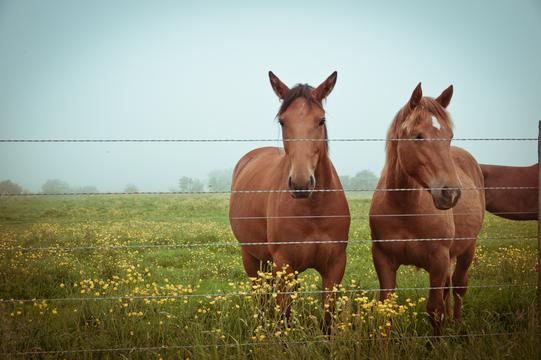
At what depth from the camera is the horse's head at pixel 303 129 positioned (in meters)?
3.08

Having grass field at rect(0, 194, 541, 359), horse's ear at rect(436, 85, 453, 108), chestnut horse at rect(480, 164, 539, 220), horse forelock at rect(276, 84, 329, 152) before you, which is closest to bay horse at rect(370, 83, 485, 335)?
horse's ear at rect(436, 85, 453, 108)

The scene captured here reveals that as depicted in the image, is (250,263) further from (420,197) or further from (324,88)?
(324,88)

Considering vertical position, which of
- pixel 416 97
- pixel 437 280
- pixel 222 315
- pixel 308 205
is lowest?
pixel 222 315

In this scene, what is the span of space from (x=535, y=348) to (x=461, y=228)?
7.36ft

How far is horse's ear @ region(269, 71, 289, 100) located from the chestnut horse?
252 inches

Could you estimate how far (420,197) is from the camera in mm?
3809

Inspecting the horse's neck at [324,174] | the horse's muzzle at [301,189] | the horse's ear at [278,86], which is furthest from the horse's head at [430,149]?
the horse's ear at [278,86]

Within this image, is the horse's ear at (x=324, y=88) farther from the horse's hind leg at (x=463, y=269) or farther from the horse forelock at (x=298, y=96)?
the horse's hind leg at (x=463, y=269)

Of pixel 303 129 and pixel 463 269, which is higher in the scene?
pixel 303 129

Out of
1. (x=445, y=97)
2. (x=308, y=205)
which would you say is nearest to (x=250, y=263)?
(x=308, y=205)

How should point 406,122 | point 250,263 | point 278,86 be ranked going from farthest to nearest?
point 250,263 < point 278,86 < point 406,122

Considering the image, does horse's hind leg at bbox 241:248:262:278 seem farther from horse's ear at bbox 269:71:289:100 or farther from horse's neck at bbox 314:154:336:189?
horse's ear at bbox 269:71:289:100

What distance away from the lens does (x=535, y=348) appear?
287 centimetres

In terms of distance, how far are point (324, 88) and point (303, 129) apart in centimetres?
70
